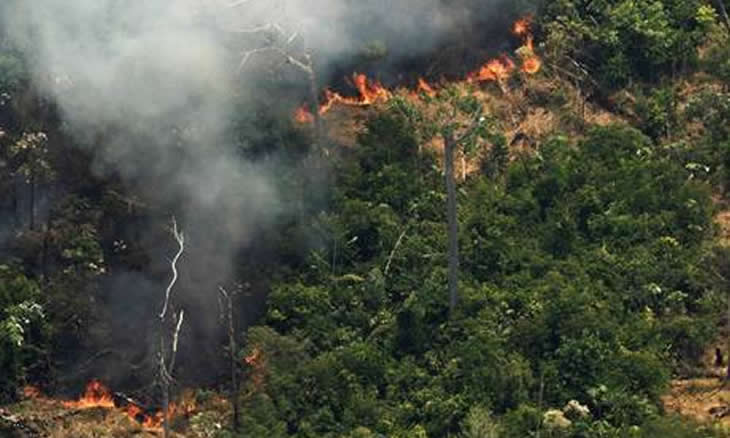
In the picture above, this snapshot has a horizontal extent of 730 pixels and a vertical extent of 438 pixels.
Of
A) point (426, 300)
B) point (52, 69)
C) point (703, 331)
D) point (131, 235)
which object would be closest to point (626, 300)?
point (703, 331)

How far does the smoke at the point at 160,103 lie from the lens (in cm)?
3819

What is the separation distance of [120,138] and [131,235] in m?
2.46

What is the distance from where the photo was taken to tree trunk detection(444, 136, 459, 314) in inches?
1437

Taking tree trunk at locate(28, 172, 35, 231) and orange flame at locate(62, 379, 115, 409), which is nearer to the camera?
orange flame at locate(62, 379, 115, 409)

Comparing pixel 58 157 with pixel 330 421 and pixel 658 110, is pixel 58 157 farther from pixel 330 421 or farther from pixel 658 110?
pixel 658 110

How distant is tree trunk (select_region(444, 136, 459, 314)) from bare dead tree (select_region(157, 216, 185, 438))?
6074mm

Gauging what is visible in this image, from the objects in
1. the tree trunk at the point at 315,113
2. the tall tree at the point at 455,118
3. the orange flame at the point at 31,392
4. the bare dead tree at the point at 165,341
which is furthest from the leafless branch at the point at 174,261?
the tall tree at the point at 455,118

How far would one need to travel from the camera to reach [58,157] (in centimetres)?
3859

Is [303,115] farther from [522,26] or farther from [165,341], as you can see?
[165,341]

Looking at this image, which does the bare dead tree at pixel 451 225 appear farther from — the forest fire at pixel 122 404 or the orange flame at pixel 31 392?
the orange flame at pixel 31 392

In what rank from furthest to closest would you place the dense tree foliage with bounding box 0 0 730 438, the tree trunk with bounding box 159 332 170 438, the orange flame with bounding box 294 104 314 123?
the orange flame with bounding box 294 104 314 123, the dense tree foliage with bounding box 0 0 730 438, the tree trunk with bounding box 159 332 170 438

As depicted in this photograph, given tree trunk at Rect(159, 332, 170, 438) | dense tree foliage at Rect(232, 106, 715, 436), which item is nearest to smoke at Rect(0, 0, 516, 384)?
dense tree foliage at Rect(232, 106, 715, 436)

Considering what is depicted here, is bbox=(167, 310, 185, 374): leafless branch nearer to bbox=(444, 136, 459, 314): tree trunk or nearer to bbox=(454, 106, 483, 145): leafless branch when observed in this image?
bbox=(444, 136, 459, 314): tree trunk

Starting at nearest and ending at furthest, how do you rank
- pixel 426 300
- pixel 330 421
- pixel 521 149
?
pixel 330 421, pixel 426 300, pixel 521 149
